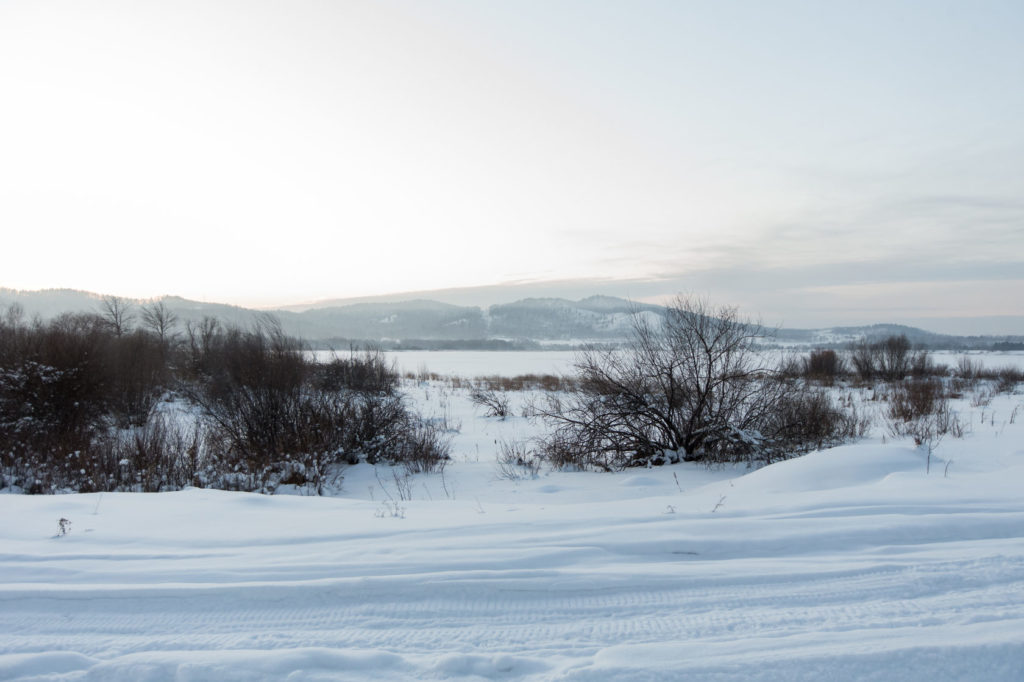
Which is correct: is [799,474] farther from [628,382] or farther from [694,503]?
[628,382]

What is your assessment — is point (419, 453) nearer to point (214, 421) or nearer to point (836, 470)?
point (214, 421)

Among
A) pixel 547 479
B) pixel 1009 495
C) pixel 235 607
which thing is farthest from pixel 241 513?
pixel 1009 495

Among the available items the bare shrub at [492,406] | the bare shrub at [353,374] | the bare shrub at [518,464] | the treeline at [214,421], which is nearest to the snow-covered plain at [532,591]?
the treeline at [214,421]

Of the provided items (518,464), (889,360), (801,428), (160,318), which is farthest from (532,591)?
(160,318)

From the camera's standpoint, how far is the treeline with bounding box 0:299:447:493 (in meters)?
8.53

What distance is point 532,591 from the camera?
11.1ft

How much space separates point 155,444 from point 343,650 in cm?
787

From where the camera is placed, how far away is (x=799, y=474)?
6.58 m

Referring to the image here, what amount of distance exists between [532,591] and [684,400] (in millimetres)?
7675

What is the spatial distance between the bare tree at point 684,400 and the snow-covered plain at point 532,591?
4709 mm

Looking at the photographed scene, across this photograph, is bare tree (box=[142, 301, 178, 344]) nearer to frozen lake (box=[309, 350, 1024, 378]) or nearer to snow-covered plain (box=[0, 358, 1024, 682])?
frozen lake (box=[309, 350, 1024, 378])

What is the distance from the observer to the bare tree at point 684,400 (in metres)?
10.3

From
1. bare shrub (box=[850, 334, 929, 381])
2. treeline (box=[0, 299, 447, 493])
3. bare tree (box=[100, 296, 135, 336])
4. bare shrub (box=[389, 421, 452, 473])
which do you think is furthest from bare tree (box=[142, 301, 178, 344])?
bare shrub (box=[850, 334, 929, 381])

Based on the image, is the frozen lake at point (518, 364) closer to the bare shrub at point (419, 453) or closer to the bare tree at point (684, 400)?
the bare shrub at point (419, 453)
